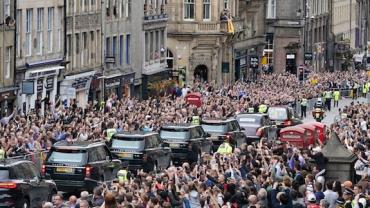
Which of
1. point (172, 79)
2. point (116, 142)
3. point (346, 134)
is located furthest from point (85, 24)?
point (116, 142)

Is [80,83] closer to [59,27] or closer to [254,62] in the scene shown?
[59,27]

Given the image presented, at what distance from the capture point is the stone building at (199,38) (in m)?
97.6

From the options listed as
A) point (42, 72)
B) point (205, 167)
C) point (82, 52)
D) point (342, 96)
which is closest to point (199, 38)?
point (342, 96)

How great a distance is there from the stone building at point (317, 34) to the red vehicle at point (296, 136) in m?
70.4

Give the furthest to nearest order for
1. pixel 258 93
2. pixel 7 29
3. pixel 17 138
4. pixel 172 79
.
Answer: pixel 172 79 < pixel 258 93 < pixel 7 29 < pixel 17 138

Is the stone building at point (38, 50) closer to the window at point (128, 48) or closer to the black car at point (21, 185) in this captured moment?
the window at point (128, 48)

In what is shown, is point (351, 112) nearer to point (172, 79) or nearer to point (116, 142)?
point (172, 79)

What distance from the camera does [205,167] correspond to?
3669 centimetres

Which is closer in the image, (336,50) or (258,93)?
(258,93)

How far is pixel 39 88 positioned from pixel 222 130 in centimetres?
1556

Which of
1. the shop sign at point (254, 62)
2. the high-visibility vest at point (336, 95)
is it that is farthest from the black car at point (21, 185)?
the shop sign at point (254, 62)

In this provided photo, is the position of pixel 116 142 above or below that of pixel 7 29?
below

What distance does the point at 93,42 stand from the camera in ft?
254

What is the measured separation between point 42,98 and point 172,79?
26.0 meters
